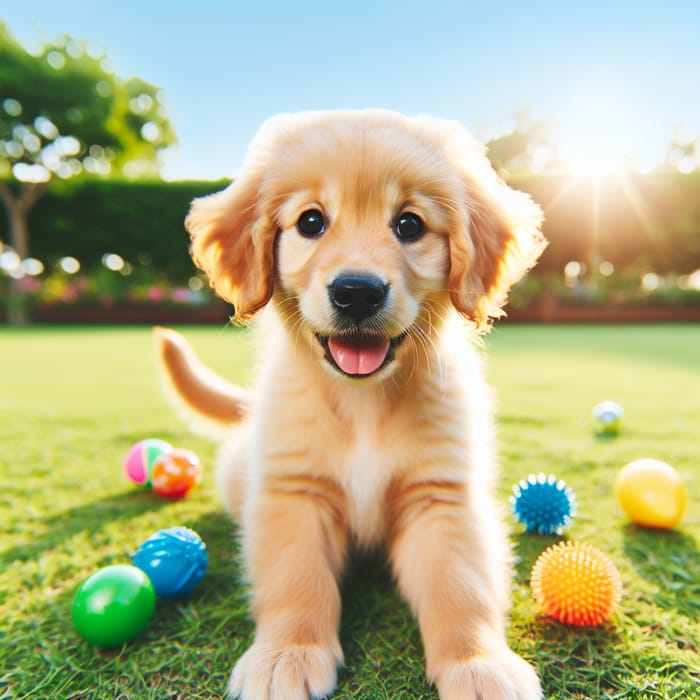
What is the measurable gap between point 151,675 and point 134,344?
9.19 meters

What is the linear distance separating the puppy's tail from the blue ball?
86 centimetres

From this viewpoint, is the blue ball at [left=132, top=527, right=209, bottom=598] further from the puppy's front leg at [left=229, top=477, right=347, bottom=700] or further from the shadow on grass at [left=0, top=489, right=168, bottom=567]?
the shadow on grass at [left=0, top=489, right=168, bottom=567]

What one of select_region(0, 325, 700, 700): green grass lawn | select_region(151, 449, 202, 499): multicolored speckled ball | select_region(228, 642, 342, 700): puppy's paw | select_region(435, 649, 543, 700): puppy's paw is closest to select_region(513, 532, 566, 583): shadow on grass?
select_region(0, 325, 700, 700): green grass lawn

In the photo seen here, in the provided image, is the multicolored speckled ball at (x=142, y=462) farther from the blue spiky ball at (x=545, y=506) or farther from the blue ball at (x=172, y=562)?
the blue spiky ball at (x=545, y=506)

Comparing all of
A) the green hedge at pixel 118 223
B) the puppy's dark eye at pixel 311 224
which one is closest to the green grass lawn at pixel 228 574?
the puppy's dark eye at pixel 311 224

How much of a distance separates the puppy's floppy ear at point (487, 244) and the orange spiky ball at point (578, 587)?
0.67 metres

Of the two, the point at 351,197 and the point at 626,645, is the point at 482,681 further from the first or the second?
the point at 351,197

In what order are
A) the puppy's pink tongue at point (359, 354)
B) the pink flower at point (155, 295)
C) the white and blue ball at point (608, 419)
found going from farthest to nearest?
1. the pink flower at point (155, 295)
2. the white and blue ball at point (608, 419)
3. the puppy's pink tongue at point (359, 354)

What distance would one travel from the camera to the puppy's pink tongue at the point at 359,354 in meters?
1.50

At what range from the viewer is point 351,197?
1505 millimetres

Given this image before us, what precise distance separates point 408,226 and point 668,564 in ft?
4.29

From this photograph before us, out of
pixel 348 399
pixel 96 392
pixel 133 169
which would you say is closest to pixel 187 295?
pixel 133 169

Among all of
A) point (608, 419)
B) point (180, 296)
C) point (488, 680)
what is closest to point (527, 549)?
point (488, 680)

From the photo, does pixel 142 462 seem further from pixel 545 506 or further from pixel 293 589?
pixel 545 506
